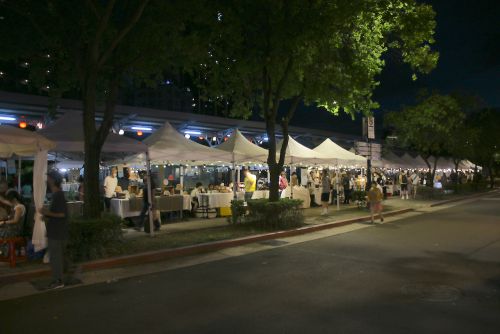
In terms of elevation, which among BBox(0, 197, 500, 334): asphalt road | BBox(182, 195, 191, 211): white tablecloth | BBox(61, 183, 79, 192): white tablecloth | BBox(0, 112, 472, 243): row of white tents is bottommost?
BBox(0, 197, 500, 334): asphalt road

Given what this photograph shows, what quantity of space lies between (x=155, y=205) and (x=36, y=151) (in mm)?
4595

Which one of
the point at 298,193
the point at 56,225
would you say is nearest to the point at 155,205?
the point at 56,225

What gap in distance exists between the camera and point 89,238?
886 cm

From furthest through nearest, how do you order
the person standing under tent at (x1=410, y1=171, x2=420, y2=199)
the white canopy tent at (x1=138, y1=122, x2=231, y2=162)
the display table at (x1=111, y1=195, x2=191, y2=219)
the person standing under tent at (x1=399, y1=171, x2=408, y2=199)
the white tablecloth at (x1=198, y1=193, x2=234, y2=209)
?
the person standing under tent at (x1=410, y1=171, x2=420, y2=199) < the person standing under tent at (x1=399, y1=171, x2=408, y2=199) < the white tablecloth at (x1=198, y1=193, x2=234, y2=209) < the white canopy tent at (x1=138, y1=122, x2=231, y2=162) < the display table at (x1=111, y1=195, x2=191, y2=219)

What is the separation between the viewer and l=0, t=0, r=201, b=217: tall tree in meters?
9.62

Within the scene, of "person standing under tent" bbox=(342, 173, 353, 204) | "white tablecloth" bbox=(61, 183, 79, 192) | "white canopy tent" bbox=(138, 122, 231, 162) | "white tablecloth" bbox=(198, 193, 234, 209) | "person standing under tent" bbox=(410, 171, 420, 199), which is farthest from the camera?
"person standing under tent" bbox=(410, 171, 420, 199)

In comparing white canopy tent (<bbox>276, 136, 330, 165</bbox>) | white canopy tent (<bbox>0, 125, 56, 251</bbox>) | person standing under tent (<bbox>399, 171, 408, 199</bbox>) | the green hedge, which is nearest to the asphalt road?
white canopy tent (<bbox>0, 125, 56, 251</bbox>)

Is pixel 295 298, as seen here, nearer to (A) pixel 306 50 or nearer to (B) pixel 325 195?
(A) pixel 306 50

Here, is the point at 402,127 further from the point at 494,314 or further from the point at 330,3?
the point at 494,314

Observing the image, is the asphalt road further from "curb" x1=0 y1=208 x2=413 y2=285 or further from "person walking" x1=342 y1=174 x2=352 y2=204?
"person walking" x1=342 y1=174 x2=352 y2=204

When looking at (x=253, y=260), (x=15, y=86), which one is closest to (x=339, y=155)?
(x=253, y=260)

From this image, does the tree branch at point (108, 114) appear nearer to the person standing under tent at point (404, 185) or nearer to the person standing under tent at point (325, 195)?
the person standing under tent at point (325, 195)

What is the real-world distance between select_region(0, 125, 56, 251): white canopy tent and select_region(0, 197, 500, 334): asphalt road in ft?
7.55

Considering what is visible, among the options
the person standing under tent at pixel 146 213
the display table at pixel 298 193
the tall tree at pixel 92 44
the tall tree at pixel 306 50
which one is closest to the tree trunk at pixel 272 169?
the tall tree at pixel 306 50
